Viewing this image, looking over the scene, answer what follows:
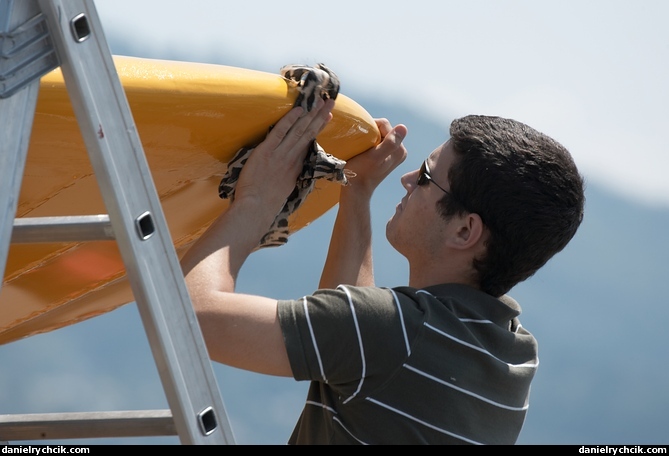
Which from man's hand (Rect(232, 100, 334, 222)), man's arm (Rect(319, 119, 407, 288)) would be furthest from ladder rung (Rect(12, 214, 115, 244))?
man's arm (Rect(319, 119, 407, 288))

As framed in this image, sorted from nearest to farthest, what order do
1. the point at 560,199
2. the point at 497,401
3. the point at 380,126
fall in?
the point at 497,401 < the point at 560,199 < the point at 380,126

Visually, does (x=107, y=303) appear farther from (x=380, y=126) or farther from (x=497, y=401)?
(x=497, y=401)

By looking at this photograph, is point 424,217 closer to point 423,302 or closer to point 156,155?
point 423,302

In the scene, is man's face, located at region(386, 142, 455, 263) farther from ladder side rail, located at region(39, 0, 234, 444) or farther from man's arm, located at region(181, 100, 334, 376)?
ladder side rail, located at region(39, 0, 234, 444)

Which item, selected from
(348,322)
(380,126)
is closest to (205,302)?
(348,322)

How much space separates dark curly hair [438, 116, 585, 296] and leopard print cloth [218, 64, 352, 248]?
0.26m

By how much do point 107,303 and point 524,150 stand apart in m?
1.01

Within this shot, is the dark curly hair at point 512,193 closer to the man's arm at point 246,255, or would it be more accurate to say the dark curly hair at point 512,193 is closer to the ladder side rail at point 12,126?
the man's arm at point 246,255

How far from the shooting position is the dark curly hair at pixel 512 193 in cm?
173

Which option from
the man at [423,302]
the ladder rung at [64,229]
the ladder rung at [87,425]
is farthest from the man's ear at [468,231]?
the ladder rung at [64,229]

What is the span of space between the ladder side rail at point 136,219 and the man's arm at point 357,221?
0.93m

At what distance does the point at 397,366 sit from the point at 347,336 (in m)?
0.10

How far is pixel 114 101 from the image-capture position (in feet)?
3.62

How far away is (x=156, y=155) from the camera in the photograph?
1547 millimetres
